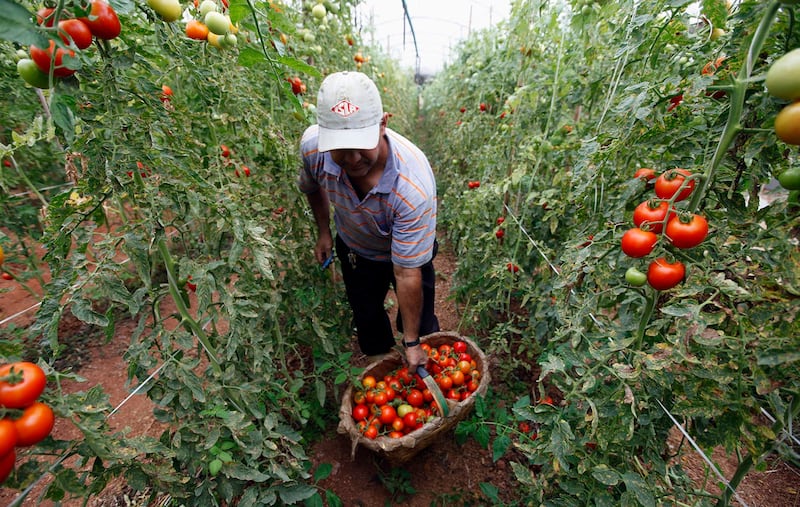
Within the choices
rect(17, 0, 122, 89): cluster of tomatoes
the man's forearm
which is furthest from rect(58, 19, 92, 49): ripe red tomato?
the man's forearm

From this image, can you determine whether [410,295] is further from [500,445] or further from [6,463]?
[6,463]

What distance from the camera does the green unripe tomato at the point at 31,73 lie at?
60 cm

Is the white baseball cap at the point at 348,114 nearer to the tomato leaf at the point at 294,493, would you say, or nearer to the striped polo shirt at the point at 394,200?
the striped polo shirt at the point at 394,200

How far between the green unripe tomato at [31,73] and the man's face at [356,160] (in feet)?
2.47

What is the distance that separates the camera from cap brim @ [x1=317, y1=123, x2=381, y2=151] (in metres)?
1.21

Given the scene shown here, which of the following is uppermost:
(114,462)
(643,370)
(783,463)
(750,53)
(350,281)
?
(750,53)

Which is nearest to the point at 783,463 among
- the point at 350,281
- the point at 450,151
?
the point at 350,281

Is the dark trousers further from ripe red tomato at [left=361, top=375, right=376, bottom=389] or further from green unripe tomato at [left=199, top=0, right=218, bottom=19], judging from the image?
green unripe tomato at [left=199, top=0, right=218, bottom=19]

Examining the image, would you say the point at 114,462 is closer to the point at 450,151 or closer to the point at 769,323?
the point at 769,323

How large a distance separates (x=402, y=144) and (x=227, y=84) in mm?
685

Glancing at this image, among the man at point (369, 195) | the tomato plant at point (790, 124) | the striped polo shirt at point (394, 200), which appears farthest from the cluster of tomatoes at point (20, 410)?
the tomato plant at point (790, 124)

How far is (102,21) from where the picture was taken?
2.11 ft

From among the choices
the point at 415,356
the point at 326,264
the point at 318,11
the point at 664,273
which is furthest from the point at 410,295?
the point at 318,11

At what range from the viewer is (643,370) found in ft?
2.60
